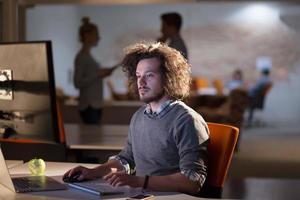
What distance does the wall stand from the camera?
11.4m

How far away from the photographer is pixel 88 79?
6.01m

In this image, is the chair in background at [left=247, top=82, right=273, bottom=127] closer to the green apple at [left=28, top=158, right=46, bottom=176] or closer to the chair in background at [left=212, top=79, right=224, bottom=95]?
the chair in background at [left=212, top=79, right=224, bottom=95]

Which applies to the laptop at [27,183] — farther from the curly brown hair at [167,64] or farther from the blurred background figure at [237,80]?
the blurred background figure at [237,80]

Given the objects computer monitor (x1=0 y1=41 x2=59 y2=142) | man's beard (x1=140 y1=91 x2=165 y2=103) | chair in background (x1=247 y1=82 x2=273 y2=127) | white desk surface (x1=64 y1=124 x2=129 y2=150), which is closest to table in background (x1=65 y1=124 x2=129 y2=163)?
white desk surface (x1=64 y1=124 x2=129 y2=150)

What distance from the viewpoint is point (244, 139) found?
10.9 meters

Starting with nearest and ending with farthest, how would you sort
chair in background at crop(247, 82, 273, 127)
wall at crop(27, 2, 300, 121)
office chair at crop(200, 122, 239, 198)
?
office chair at crop(200, 122, 239, 198), wall at crop(27, 2, 300, 121), chair in background at crop(247, 82, 273, 127)

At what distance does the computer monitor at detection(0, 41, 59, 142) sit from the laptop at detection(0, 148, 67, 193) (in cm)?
24

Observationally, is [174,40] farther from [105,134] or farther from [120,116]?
[120,116]

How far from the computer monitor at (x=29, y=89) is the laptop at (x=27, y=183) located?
9.5 inches

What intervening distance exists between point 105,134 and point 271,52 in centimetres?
823

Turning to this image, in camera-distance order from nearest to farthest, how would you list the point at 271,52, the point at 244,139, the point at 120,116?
the point at 120,116 < the point at 244,139 < the point at 271,52

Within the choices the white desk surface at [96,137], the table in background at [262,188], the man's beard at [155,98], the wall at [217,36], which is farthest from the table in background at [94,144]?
the wall at [217,36]

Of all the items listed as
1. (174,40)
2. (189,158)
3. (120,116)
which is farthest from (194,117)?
(120,116)

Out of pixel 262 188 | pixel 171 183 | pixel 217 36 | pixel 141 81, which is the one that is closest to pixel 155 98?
pixel 141 81
